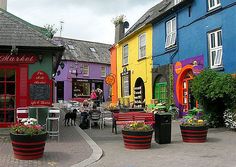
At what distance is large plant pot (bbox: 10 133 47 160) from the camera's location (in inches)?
336

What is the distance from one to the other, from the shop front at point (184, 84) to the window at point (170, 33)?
4.95ft

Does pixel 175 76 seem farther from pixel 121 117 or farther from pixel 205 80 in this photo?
pixel 121 117

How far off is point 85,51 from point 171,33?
30.7 m

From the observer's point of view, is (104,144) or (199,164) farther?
(104,144)

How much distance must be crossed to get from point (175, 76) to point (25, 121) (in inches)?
504

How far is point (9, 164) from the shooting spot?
8.16m

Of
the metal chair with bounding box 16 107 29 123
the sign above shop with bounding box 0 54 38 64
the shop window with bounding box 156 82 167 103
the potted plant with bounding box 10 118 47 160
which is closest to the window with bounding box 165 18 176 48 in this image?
the shop window with bounding box 156 82 167 103

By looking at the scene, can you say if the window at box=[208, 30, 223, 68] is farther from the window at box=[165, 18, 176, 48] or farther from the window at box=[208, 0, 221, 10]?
the window at box=[165, 18, 176, 48]

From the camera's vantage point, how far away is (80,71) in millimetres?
48156

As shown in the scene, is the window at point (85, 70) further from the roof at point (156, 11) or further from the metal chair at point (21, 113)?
the metal chair at point (21, 113)

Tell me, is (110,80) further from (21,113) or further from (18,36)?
(21,113)

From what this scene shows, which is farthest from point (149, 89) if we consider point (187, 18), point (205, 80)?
point (205, 80)

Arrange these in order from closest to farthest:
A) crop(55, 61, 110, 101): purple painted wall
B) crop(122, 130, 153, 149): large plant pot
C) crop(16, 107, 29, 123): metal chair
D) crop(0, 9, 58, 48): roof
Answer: crop(122, 130, 153, 149): large plant pot, crop(16, 107, 29, 123): metal chair, crop(0, 9, 58, 48): roof, crop(55, 61, 110, 101): purple painted wall

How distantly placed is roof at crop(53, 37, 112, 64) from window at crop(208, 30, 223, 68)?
31.3 meters
